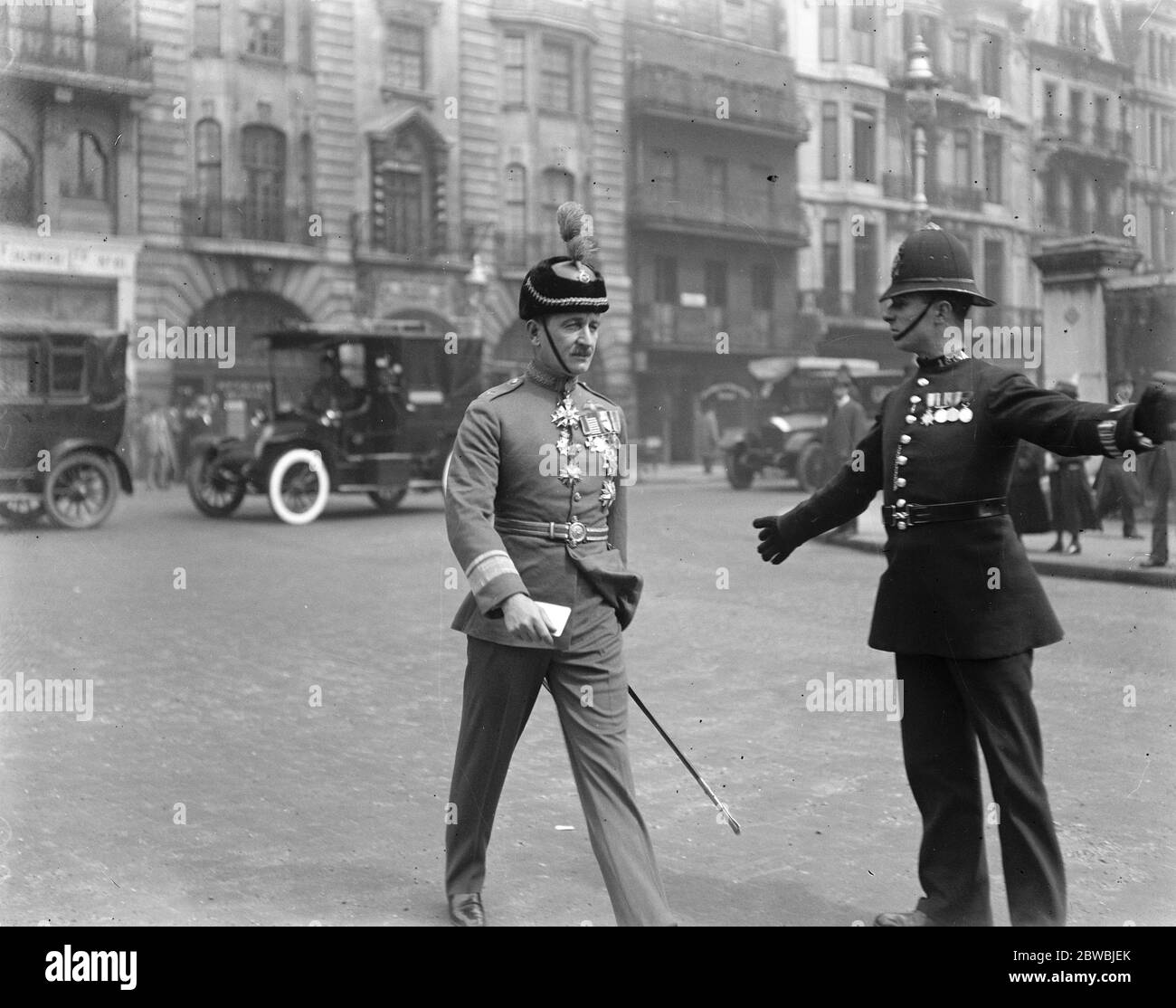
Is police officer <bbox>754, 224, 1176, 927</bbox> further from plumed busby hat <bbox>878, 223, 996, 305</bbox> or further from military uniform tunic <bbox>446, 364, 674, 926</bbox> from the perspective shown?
military uniform tunic <bbox>446, 364, 674, 926</bbox>

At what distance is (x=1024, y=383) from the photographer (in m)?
3.09

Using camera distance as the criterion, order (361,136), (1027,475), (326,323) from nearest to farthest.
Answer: (1027,475), (326,323), (361,136)

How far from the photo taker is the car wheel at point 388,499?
617 inches

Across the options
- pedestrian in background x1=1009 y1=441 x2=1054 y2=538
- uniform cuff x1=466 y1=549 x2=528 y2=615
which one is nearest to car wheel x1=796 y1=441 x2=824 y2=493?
pedestrian in background x1=1009 y1=441 x2=1054 y2=538

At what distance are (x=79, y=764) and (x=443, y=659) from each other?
8.25 ft

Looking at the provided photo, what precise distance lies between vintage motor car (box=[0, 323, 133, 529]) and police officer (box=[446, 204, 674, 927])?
1056cm

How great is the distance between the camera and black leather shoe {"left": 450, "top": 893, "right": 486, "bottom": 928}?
3.34 meters

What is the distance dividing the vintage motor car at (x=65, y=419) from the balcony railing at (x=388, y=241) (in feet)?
16.5

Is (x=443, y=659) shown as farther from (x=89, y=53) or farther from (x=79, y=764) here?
(x=89, y=53)

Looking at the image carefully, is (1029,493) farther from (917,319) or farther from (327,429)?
(917,319)

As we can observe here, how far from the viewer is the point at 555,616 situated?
10.3 ft

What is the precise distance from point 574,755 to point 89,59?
13.4 metres

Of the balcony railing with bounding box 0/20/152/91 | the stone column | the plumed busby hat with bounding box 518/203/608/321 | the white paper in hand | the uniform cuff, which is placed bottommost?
the white paper in hand
